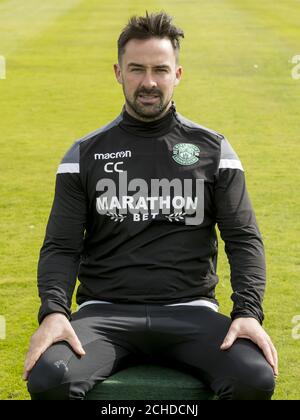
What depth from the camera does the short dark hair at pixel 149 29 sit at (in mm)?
4180

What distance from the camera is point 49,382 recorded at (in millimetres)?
3494

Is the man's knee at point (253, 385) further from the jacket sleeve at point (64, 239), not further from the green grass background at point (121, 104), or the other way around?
the green grass background at point (121, 104)

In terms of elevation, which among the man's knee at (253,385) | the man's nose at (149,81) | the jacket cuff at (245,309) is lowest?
the man's knee at (253,385)

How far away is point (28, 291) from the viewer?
658cm

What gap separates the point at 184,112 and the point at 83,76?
4.49 m

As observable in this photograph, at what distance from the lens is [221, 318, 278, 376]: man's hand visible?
11.9ft

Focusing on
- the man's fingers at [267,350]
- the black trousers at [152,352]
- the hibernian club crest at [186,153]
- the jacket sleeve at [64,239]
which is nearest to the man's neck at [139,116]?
the hibernian club crest at [186,153]

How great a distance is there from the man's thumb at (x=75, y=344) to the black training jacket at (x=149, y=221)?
0.30 metres

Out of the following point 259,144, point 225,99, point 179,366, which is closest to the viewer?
point 179,366

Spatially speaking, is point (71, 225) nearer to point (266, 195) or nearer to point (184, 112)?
point (266, 195)

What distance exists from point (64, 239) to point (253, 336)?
3.38 ft

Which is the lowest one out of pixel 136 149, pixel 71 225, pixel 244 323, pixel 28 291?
pixel 28 291

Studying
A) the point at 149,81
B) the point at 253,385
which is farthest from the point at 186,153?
the point at 253,385

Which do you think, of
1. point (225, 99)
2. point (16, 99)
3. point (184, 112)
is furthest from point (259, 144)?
point (16, 99)
